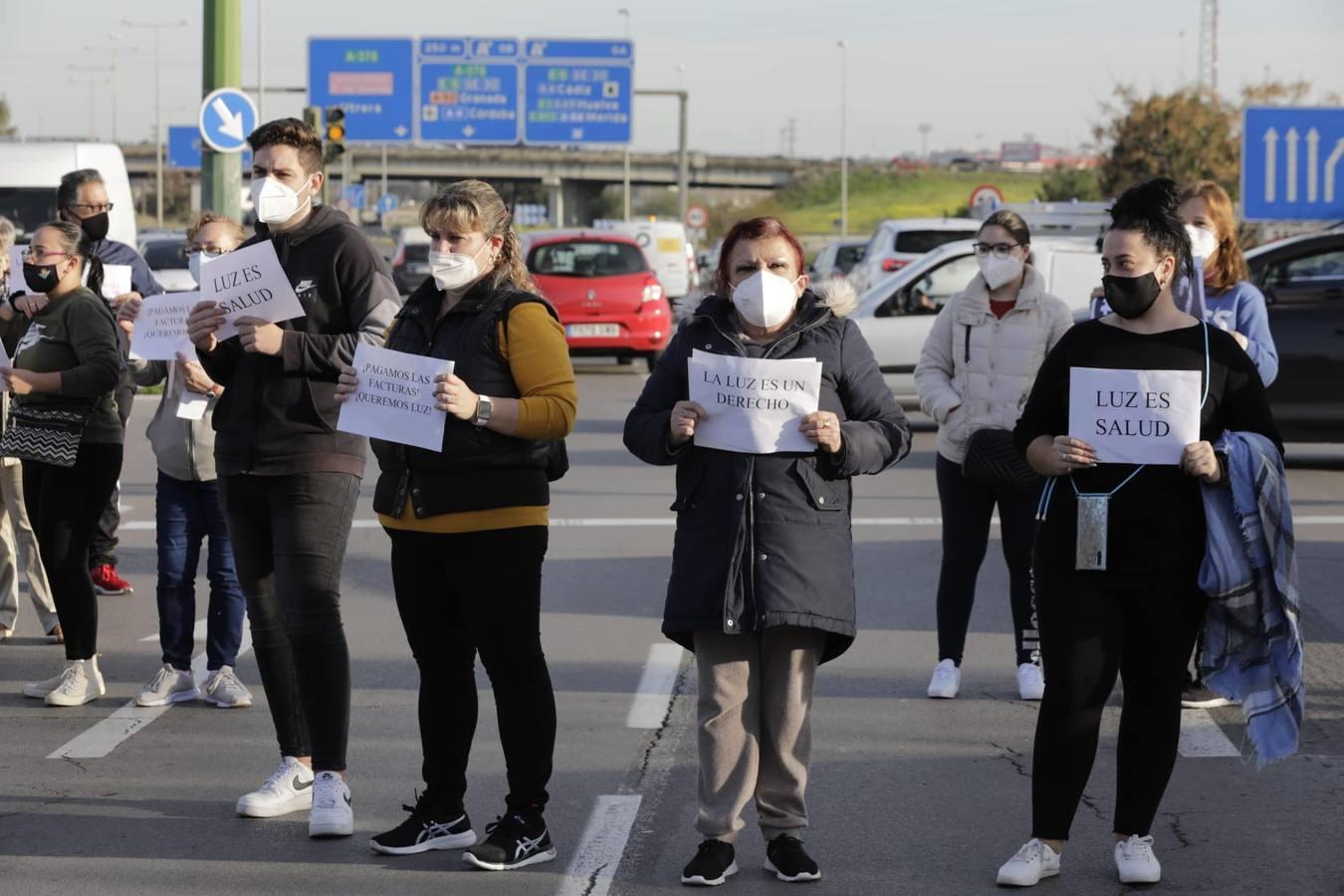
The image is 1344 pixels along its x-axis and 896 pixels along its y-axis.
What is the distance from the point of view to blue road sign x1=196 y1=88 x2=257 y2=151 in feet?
54.4

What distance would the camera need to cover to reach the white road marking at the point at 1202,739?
263 inches

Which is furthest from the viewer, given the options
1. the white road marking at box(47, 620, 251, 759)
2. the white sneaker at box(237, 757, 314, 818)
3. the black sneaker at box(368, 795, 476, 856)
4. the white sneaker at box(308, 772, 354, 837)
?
the white road marking at box(47, 620, 251, 759)

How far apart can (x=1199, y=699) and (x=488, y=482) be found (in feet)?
11.3

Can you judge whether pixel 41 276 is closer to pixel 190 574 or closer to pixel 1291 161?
pixel 190 574

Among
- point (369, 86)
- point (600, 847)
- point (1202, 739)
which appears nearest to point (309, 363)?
point (600, 847)

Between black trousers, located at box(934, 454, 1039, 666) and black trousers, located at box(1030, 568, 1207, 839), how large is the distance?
2.24 metres

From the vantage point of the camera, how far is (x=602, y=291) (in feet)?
78.2

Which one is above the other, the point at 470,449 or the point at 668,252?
the point at 668,252

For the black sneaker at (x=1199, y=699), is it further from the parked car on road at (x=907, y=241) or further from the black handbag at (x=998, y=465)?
the parked car on road at (x=907, y=241)

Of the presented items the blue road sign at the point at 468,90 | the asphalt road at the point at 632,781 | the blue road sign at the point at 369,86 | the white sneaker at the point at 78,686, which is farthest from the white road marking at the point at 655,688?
the blue road sign at the point at 468,90

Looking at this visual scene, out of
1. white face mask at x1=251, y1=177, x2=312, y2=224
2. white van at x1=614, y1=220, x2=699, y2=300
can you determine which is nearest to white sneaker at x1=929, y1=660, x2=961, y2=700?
white face mask at x1=251, y1=177, x2=312, y2=224

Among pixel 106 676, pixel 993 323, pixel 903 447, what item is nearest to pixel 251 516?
pixel 903 447

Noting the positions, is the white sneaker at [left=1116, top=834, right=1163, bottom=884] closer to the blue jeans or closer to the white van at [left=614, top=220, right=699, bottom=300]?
the blue jeans

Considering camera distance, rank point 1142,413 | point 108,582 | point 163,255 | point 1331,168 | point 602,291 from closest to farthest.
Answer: point 1142,413
point 108,582
point 1331,168
point 602,291
point 163,255
